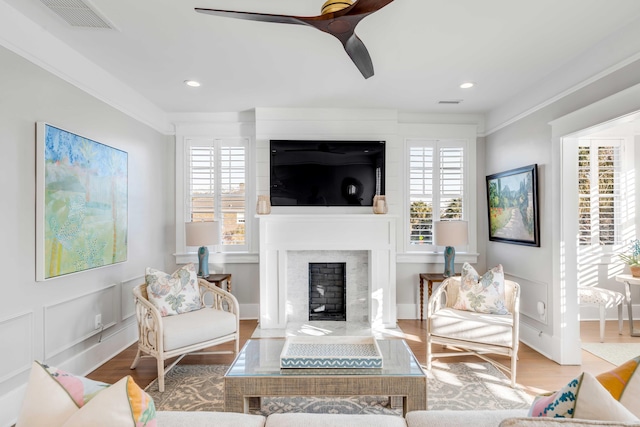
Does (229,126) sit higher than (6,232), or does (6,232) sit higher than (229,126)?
(229,126)

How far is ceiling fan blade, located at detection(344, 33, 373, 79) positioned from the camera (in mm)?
2059

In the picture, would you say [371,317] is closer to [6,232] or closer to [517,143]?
[517,143]

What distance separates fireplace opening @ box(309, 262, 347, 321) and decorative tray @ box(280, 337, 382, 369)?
191 cm

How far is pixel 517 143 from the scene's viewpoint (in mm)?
3885

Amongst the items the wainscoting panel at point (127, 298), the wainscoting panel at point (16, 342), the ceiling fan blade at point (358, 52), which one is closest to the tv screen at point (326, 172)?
the wainscoting panel at point (127, 298)

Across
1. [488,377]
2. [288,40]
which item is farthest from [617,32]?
[488,377]

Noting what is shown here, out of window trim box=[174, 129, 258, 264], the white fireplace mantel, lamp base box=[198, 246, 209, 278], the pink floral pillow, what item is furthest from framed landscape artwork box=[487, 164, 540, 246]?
the pink floral pillow

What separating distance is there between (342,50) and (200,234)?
2.51 m

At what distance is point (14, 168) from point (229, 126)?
2546mm

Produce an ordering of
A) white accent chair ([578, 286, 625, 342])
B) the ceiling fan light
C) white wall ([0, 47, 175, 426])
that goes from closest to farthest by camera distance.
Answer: the ceiling fan light
white wall ([0, 47, 175, 426])
white accent chair ([578, 286, 625, 342])

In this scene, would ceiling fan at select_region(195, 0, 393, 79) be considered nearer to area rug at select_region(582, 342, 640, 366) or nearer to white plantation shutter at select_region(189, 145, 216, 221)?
white plantation shutter at select_region(189, 145, 216, 221)

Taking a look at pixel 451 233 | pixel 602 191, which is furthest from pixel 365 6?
pixel 602 191

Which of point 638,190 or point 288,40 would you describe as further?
point 638,190

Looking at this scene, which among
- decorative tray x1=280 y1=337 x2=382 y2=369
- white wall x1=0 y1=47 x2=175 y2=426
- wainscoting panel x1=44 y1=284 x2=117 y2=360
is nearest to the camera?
decorative tray x1=280 y1=337 x2=382 y2=369
